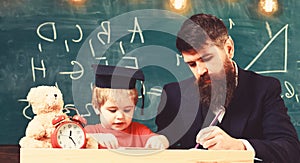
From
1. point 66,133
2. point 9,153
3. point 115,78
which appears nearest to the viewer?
point 66,133

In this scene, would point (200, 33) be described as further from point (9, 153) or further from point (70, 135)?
point (9, 153)

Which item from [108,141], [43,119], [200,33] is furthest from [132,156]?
[200,33]

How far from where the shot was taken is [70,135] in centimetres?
235

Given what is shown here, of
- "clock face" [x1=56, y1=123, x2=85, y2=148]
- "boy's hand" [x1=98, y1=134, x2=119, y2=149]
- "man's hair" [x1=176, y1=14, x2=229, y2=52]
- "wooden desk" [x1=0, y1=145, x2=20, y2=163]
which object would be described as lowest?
"wooden desk" [x1=0, y1=145, x2=20, y2=163]

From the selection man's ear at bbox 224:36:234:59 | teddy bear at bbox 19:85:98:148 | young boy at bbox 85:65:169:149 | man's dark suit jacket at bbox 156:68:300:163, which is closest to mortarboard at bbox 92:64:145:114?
young boy at bbox 85:65:169:149

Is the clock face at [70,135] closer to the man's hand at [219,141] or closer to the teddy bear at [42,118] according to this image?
the teddy bear at [42,118]

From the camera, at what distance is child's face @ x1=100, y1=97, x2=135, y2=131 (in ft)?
8.36

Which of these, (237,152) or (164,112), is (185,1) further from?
(237,152)

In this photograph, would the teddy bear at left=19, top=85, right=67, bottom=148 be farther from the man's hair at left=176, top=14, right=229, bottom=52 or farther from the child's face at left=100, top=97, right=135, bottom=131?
the man's hair at left=176, top=14, right=229, bottom=52

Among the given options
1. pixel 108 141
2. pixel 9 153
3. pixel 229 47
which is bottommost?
pixel 9 153

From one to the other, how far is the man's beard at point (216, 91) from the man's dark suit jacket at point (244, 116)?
3 cm

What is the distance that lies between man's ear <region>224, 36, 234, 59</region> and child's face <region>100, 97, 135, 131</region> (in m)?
0.63

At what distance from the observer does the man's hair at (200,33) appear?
2863mm

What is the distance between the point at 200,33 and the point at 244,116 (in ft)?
1.60
